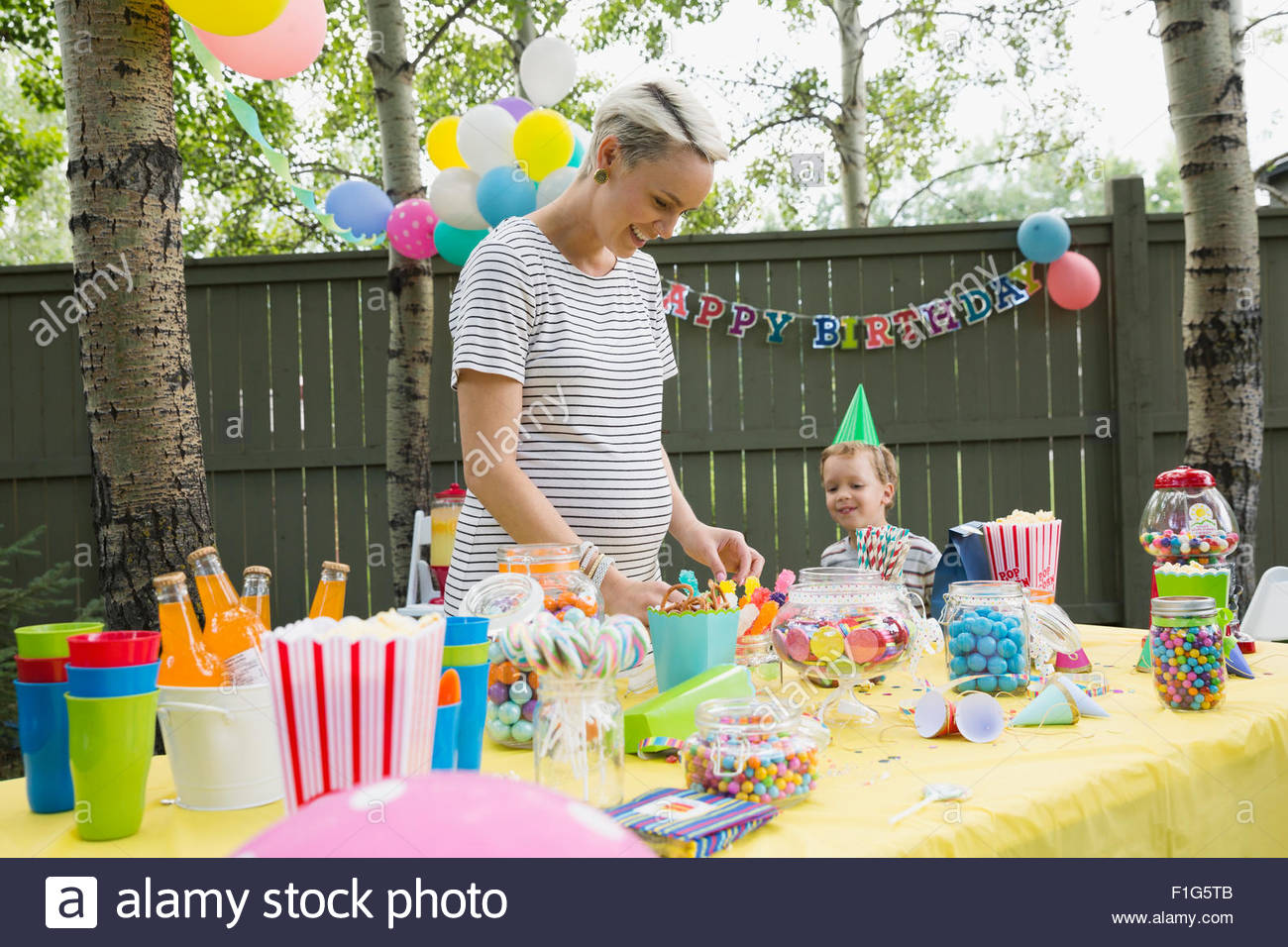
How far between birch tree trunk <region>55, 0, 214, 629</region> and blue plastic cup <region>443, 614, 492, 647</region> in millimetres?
1467

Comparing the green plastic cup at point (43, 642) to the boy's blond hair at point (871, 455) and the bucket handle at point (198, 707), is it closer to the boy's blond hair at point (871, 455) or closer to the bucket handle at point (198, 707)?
the bucket handle at point (198, 707)

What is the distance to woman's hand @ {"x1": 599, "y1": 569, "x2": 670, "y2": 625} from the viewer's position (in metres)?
1.42

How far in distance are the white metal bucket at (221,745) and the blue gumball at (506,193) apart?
2.77m

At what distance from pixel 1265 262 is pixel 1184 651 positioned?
13.1 feet

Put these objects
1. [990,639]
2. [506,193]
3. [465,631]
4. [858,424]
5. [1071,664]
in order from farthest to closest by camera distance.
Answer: [506,193]
[858,424]
[1071,664]
[990,639]
[465,631]

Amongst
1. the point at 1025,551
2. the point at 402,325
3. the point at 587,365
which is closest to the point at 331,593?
the point at 587,365

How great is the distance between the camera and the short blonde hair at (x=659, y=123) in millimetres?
1568

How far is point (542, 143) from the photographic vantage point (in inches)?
141

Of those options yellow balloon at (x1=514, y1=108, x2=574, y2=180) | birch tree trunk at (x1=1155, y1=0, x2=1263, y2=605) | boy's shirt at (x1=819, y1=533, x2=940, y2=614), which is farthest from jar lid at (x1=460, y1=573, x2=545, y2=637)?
birch tree trunk at (x1=1155, y1=0, x2=1263, y2=605)

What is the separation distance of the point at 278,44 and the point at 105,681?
7.01 ft

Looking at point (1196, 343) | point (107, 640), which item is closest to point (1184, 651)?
point (107, 640)

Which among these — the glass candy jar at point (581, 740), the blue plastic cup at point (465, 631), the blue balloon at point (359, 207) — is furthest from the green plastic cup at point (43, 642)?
the blue balloon at point (359, 207)

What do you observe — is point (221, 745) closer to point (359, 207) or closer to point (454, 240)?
point (454, 240)

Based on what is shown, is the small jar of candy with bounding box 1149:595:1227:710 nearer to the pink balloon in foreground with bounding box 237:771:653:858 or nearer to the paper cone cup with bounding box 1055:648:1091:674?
the paper cone cup with bounding box 1055:648:1091:674
